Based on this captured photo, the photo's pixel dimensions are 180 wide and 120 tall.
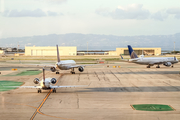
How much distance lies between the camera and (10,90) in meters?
39.3

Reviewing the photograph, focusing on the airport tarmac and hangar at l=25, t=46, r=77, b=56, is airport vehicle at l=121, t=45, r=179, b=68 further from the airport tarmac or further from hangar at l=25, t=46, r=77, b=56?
hangar at l=25, t=46, r=77, b=56

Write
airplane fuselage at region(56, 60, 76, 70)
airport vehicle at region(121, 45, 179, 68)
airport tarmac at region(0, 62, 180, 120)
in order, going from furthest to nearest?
airport vehicle at region(121, 45, 179, 68), airplane fuselage at region(56, 60, 76, 70), airport tarmac at region(0, 62, 180, 120)

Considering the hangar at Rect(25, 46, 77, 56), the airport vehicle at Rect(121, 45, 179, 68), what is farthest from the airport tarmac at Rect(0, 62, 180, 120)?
the hangar at Rect(25, 46, 77, 56)

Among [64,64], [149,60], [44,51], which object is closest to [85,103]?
[64,64]

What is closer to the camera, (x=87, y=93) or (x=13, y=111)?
(x=13, y=111)

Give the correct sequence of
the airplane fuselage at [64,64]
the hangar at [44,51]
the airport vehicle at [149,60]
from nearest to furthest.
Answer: the airplane fuselage at [64,64] < the airport vehicle at [149,60] < the hangar at [44,51]

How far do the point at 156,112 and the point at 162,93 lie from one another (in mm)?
12225

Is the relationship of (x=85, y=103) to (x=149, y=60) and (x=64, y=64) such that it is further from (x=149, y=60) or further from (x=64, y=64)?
(x=149, y=60)

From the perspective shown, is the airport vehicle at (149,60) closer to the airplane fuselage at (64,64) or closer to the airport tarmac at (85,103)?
the airplane fuselage at (64,64)

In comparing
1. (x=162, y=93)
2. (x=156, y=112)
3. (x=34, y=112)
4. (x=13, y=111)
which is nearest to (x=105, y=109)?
(x=156, y=112)

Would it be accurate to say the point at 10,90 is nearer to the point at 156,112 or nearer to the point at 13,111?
the point at 13,111

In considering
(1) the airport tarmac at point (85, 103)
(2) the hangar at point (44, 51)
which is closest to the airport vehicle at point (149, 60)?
(1) the airport tarmac at point (85, 103)

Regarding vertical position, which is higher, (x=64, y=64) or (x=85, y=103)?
(x=64, y=64)

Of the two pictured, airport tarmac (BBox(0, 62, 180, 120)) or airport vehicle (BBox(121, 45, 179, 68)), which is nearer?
airport tarmac (BBox(0, 62, 180, 120))
